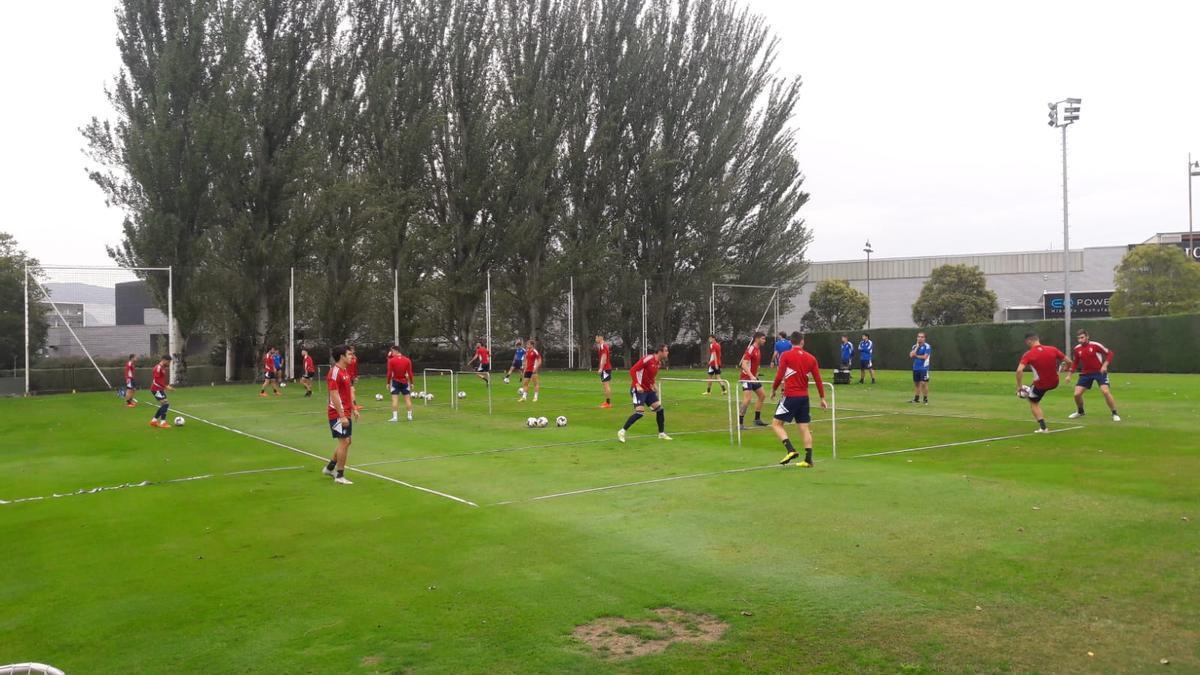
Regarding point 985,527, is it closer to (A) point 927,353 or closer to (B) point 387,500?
(B) point 387,500

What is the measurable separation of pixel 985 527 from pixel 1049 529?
0.60 metres

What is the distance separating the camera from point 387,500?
1145 cm

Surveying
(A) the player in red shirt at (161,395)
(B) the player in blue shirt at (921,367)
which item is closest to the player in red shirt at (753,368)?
(B) the player in blue shirt at (921,367)

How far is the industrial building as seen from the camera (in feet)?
246

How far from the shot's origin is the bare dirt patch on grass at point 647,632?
18.9ft

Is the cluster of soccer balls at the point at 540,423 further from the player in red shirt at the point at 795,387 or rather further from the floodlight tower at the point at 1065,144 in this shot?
the floodlight tower at the point at 1065,144

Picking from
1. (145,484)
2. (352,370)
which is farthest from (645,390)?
(352,370)

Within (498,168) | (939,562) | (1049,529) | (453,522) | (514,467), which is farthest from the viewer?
(498,168)

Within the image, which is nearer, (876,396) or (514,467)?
(514,467)

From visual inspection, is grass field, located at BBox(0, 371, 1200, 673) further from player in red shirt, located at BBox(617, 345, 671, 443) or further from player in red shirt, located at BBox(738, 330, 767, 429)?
player in red shirt, located at BBox(738, 330, 767, 429)

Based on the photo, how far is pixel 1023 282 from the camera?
76.4m

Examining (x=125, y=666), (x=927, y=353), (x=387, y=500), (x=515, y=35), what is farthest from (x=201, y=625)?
(x=515, y=35)

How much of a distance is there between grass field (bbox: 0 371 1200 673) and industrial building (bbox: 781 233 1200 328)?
63666mm

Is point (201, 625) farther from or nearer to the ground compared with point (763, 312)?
nearer to the ground
